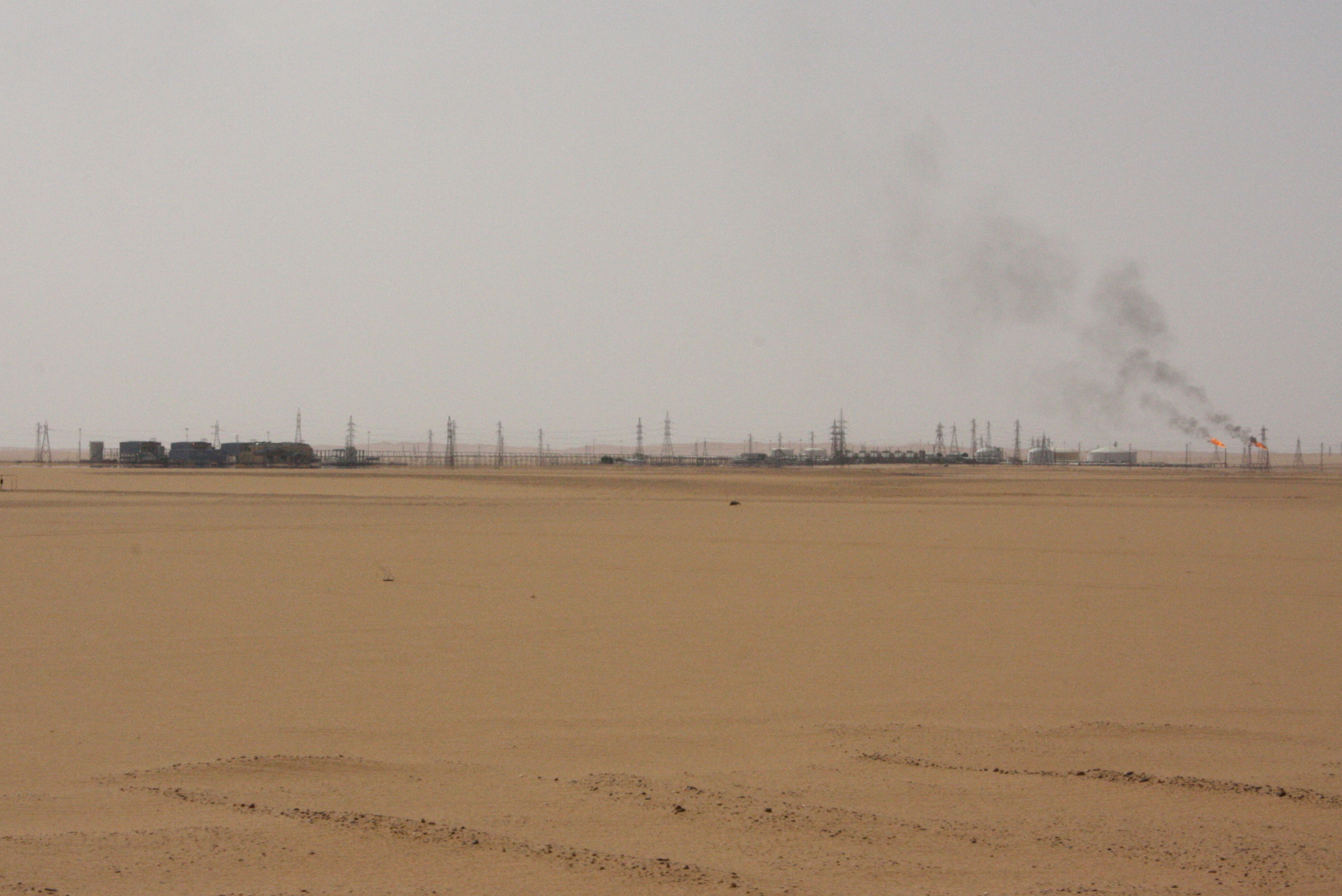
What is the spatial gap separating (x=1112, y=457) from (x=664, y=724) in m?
145

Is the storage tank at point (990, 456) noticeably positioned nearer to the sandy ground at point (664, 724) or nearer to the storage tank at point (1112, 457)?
the storage tank at point (1112, 457)

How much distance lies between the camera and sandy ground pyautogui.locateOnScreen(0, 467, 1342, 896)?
18.4 ft

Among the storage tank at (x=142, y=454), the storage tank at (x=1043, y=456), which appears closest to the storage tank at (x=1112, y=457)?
the storage tank at (x=1043, y=456)

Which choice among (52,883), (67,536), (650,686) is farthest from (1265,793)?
(67,536)

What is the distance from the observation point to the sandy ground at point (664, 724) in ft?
18.4

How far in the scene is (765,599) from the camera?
14562mm

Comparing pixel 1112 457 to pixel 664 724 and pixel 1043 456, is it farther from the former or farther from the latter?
pixel 664 724

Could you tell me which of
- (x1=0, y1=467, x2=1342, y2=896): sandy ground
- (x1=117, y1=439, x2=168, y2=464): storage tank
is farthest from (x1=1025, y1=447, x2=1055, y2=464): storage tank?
(x1=0, y1=467, x2=1342, y2=896): sandy ground

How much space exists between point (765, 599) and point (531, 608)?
3101mm

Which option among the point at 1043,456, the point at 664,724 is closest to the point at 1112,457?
the point at 1043,456

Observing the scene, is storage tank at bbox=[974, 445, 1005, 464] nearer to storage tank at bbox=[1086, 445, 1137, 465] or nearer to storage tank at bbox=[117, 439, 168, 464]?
storage tank at bbox=[1086, 445, 1137, 465]

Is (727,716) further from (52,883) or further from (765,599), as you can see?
(765,599)

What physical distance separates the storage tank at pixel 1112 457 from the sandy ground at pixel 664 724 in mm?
124638

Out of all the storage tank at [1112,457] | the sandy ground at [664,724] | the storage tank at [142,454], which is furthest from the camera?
the storage tank at [1112,457]
